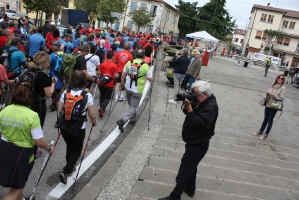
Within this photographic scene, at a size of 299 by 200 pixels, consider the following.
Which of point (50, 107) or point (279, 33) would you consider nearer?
point (50, 107)

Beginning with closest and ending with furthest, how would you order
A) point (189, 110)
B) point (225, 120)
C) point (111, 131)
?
Answer: 1. point (189, 110)
2. point (111, 131)
3. point (225, 120)

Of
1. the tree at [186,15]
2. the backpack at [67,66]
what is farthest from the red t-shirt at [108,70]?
the tree at [186,15]

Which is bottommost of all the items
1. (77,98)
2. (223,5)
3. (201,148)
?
(201,148)

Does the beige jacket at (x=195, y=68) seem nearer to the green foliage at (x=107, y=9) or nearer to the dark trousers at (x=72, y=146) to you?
the dark trousers at (x=72, y=146)

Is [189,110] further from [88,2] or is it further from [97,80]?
[88,2]

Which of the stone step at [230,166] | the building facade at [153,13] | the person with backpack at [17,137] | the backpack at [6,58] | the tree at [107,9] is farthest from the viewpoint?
the building facade at [153,13]

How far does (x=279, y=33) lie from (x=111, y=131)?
181ft

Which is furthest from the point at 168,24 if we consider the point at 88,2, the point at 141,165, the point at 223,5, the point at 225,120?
the point at 141,165

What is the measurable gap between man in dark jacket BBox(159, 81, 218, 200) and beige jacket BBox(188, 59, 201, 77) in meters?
6.70

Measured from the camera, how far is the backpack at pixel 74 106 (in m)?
3.83

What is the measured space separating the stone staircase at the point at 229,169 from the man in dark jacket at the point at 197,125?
0.69m

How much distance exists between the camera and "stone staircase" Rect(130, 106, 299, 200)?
452cm

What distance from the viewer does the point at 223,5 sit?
2324 inches

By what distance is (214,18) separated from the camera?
58.3m
